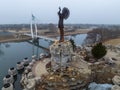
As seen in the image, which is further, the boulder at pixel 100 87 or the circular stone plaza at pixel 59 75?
the circular stone plaza at pixel 59 75

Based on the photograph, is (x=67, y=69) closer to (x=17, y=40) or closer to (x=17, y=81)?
(x=17, y=81)

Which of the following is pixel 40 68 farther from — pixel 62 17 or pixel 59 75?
pixel 62 17

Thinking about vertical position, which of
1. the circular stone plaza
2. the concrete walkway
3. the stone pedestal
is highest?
the stone pedestal

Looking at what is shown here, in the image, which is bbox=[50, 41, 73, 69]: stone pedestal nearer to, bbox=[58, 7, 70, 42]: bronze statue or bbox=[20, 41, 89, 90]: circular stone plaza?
bbox=[20, 41, 89, 90]: circular stone plaza

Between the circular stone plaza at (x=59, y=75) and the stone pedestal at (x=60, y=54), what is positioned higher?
the stone pedestal at (x=60, y=54)

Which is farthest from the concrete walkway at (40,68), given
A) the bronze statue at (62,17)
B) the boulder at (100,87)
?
the boulder at (100,87)

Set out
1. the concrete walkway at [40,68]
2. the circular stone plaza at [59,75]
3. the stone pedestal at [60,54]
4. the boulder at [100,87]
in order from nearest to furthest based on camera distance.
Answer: the boulder at [100,87], the circular stone plaza at [59,75], the stone pedestal at [60,54], the concrete walkway at [40,68]

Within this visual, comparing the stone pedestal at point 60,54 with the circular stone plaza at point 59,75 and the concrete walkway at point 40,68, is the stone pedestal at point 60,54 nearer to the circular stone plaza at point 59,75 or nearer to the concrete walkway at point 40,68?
the circular stone plaza at point 59,75

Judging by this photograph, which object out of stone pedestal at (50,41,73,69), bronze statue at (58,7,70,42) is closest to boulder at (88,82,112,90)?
stone pedestal at (50,41,73,69)

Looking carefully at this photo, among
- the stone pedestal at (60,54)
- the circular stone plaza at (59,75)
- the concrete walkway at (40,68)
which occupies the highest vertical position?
the stone pedestal at (60,54)

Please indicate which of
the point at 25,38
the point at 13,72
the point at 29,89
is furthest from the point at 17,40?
the point at 29,89

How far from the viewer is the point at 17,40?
6844 cm

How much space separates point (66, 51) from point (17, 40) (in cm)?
4831

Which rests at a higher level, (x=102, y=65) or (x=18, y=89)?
(x=102, y=65)
